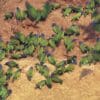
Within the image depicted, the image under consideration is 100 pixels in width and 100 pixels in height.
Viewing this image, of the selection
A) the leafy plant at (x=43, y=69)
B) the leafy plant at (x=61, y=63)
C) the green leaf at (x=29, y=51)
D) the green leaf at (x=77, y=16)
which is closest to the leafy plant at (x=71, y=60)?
the leafy plant at (x=61, y=63)

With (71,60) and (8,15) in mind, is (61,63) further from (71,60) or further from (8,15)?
(8,15)

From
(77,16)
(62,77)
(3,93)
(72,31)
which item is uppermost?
(77,16)

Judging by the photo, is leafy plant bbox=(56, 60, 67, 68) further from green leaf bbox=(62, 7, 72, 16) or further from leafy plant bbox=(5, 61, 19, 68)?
green leaf bbox=(62, 7, 72, 16)

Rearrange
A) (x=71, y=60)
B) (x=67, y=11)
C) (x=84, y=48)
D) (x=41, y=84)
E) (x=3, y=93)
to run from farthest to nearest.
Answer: (x=67, y=11) → (x=84, y=48) → (x=71, y=60) → (x=41, y=84) → (x=3, y=93)

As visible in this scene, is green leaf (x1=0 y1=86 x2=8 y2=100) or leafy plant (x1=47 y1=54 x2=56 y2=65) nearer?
green leaf (x1=0 y1=86 x2=8 y2=100)

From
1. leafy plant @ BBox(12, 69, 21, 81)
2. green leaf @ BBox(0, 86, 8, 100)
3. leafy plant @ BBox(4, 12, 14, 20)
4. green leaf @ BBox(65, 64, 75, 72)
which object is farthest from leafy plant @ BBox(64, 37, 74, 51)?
green leaf @ BBox(0, 86, 8, 100)

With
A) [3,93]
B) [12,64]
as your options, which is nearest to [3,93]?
[3,93]

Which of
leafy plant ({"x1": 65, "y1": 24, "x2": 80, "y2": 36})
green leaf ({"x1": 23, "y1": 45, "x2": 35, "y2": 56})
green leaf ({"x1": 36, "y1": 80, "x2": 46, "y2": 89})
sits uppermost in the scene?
leafy plant ({"x1": 65, "y1": 24, "x2": 80, "y2": 36})

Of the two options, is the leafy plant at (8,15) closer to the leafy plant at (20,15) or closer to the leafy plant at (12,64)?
the leafy plant at (20,15)

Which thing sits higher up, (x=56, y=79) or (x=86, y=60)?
(x=86, y=60)

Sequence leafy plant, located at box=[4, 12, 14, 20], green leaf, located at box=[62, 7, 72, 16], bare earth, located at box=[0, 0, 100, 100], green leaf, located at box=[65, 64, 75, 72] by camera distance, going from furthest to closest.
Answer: leafy plant, located at box=[4, 12, 14, 20] < green leaf, located at box=[62, 7, 72, 16] < green leaf, located at box=[65, 64, 75, 72] < bare earth, located at box=[0, 0, 100, 100]

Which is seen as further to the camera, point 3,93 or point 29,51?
point 29,51

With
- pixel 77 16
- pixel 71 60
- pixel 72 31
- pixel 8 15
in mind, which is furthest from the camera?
pixel 8 15
